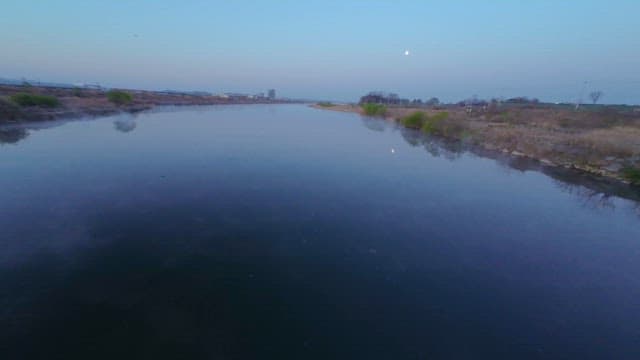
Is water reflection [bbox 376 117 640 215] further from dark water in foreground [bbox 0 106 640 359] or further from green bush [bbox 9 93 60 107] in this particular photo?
green bush [bbox 9 93 60 107]

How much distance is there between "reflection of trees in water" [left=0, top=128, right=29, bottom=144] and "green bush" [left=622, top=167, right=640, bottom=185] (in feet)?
116

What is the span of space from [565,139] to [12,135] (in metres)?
42.3

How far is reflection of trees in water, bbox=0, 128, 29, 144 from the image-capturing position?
2459 centimetres

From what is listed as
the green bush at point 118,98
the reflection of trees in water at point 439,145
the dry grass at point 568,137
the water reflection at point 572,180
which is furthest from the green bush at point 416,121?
the green bush at point 118,98

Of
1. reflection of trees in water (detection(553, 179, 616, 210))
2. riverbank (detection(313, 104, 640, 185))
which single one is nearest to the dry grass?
riverbank (detection(313, 104, 640, 185))

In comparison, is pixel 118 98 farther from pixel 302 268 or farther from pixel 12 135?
pixel 302 268

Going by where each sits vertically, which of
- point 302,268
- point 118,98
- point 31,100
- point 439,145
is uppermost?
point 31,100

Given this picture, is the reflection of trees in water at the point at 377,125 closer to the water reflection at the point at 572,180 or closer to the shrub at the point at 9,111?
the water reflection at the point at 572,180

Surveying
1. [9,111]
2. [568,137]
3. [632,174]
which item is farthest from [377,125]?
[9,111]

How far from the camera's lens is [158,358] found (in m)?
6.02

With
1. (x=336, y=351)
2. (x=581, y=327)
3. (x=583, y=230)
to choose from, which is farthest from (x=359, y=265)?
(x=583, y=230)

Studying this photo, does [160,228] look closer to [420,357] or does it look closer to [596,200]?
[420,357]

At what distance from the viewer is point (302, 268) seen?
927 centimetres

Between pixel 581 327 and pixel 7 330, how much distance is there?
33.3 ft
